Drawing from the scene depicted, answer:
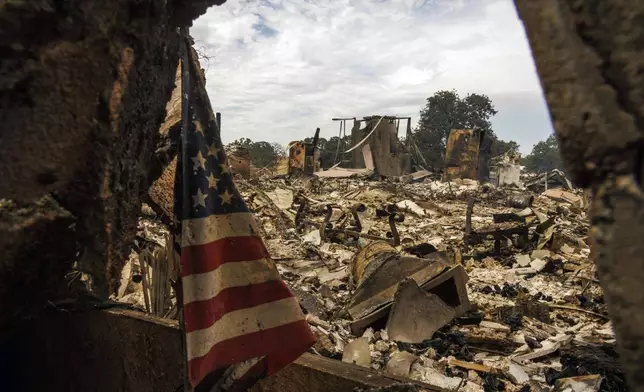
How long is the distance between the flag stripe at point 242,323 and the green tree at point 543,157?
2061 inches

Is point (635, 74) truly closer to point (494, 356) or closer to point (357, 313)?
point (494, 356)

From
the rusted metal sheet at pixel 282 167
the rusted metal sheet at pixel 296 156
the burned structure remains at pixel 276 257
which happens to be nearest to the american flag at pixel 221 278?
the burned structure remains at pixel 276 257

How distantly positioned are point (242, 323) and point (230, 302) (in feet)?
0.48

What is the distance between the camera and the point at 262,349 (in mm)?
2783

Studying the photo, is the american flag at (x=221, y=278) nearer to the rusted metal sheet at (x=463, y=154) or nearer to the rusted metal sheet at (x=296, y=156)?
the rusted metal sheet at (x=296, y=156)

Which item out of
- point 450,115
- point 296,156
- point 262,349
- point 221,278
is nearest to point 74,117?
point 221,278

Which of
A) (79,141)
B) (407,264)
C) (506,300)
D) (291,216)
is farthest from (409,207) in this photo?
(79,141)

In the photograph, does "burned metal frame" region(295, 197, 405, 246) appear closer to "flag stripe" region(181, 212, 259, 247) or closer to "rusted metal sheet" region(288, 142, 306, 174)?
"flag stripe" region(181, 212, 259, 247)

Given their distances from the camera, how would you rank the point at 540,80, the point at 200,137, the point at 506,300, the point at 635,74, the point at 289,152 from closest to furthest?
1. the point at 635,74
2. the point at 540,80
3. the point at 200,137
4. the point at 506,300
5. the point at 289,152

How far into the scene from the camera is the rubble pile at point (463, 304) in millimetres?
4113

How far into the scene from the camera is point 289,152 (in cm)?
2142

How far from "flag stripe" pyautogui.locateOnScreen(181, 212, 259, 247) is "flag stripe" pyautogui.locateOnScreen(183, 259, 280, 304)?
0.18 metres

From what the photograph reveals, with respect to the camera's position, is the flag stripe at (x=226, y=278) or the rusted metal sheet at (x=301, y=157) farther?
the rusted metal sheet at (x=301, y=157)

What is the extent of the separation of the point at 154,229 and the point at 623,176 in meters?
9.13
